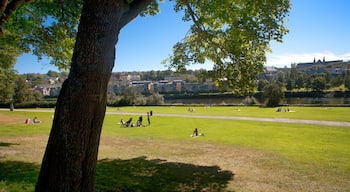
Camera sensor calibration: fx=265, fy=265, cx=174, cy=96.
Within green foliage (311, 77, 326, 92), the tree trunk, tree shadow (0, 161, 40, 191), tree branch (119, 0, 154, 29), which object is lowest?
tree shadow (0, 161, 40, 191)

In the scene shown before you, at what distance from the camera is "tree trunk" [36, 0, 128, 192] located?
437 cm

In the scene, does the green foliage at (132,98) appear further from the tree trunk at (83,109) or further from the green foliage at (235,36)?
the tree trunk at (83,109)

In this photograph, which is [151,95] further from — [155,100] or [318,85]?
[318,85]

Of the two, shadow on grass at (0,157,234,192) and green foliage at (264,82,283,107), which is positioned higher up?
green foliage at (264,82,283,107)

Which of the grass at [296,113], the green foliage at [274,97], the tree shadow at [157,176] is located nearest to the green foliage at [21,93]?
the grass at [296,113]

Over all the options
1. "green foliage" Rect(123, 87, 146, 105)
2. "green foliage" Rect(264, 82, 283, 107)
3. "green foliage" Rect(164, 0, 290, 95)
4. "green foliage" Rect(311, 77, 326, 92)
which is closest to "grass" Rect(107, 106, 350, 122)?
"green foliage" Rect(264, 82, 283, 107)

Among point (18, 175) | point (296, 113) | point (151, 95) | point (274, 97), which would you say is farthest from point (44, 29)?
point (151, 95)

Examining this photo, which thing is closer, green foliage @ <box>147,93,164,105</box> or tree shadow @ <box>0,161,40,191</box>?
tree shadow @ <box>0,161,40,191</box>

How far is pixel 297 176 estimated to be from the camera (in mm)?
11188

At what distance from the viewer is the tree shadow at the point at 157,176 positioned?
9312 mm

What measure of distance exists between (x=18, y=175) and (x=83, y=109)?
24.8ft

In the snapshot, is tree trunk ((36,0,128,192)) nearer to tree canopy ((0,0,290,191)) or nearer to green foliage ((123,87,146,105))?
tree canopy ((0,0,290,191))

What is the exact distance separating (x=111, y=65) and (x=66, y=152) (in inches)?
65.5

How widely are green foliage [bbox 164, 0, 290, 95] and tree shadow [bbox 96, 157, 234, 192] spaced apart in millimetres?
4293
